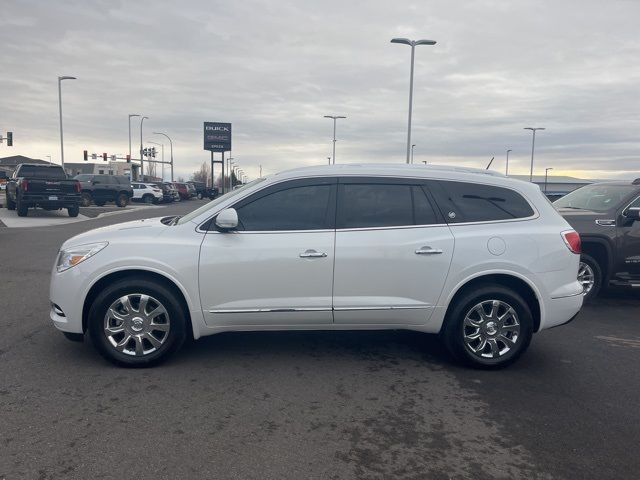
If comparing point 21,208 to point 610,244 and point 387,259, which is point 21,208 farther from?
point 610,244

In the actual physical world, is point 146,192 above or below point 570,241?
above

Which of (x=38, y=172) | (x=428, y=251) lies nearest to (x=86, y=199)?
(x=38, y=172)

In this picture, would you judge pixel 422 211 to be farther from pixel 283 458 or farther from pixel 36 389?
pixel 36 389

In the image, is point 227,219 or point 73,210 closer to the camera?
point 227,219

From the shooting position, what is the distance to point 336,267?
15.3 feet

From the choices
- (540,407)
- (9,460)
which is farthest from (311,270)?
(9,460)

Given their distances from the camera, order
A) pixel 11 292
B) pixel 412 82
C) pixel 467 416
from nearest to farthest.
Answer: pixel 467 416
pixel 11 292
pixel 412 82

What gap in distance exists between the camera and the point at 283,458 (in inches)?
129

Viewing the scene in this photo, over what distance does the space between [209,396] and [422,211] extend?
2.44 m

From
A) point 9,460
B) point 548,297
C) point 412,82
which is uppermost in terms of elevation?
point 412,82

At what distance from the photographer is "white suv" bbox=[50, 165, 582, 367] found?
4.62 meters

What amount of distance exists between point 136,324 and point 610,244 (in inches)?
254

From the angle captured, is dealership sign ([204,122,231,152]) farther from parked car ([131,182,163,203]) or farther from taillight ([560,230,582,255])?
taillight ([560,230,582,255])

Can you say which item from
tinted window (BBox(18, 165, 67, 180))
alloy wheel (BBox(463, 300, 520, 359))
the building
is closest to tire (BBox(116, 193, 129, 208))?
tinted window (BBox(18, 165, 67, 180))
